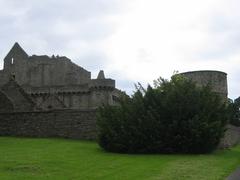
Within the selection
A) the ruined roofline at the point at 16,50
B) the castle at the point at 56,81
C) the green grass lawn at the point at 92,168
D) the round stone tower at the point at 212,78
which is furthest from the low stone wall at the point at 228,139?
the ruined roofline at the point at 16,50

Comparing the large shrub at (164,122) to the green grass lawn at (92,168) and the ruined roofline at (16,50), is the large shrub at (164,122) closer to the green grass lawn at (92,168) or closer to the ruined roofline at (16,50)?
the green grass lawn at (92,168)

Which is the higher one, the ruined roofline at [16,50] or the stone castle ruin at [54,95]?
the ruined roofline at [16,50]

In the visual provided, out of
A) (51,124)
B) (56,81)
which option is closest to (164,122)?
(51,124)

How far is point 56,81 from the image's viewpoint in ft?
226

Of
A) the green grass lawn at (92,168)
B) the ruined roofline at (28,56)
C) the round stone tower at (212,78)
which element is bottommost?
the green grass lawn at (92,168)

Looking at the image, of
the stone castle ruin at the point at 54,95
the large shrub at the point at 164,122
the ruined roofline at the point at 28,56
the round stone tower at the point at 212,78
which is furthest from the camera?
the ruined roofline at the point at 28,56

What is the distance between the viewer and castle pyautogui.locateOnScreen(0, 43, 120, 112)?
57719 millimetres

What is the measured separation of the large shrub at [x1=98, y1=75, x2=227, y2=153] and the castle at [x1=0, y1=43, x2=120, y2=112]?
80.8 feet

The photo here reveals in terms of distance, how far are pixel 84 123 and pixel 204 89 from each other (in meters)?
8.49

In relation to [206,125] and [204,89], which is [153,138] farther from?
[204,89]

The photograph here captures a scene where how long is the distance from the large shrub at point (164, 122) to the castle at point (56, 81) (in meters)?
24.6

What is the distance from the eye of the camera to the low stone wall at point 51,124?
32375 millimetres

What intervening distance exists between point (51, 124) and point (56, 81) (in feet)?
118

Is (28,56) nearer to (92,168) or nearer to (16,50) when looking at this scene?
(16,50)
